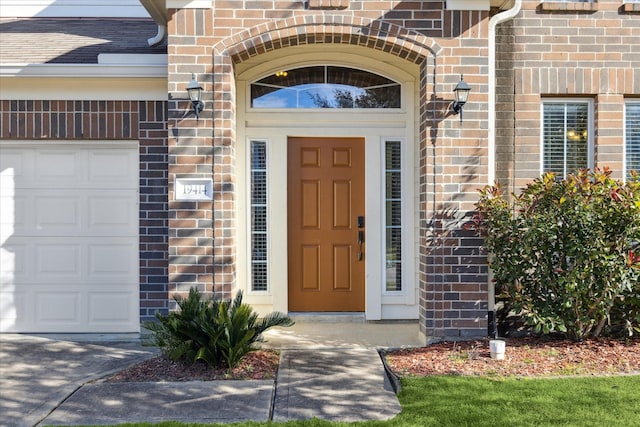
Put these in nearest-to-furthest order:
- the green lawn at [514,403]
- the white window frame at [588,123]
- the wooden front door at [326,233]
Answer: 1. the green lawn at [514,403]
2. the white window frame at [588,123]
3. the wooden front door at [326,233]

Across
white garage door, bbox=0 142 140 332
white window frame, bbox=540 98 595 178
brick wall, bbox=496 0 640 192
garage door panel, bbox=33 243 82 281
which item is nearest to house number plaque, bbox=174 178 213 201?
white garage door, bbox=0 142 140 332

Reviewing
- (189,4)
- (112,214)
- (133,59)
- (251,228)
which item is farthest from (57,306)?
(189,4)

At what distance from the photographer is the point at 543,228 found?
5.20 m

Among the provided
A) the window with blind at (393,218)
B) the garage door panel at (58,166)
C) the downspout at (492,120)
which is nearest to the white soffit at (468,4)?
the downspout at (492,120)

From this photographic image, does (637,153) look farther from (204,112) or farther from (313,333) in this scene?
(204,112)

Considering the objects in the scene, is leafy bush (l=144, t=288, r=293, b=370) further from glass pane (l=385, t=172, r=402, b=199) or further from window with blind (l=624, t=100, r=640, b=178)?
window with blind (l=624, t=100, r=640, b=178)

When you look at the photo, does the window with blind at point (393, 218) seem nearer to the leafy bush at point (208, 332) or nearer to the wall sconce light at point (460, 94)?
the wall sconce light at point (460, 94)

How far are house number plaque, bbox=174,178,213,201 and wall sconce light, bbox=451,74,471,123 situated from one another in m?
2.58

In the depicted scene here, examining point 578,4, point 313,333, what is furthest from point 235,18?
point 578,4

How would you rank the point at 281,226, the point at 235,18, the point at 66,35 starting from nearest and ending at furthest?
the point at 235,18 → the point at 281,226 → the point at 66,35

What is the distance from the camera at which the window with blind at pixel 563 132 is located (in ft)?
21.5

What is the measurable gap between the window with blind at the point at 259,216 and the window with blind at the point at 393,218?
147 centimetres

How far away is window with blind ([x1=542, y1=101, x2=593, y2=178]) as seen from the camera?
258 inches

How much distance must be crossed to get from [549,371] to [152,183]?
4440mm
